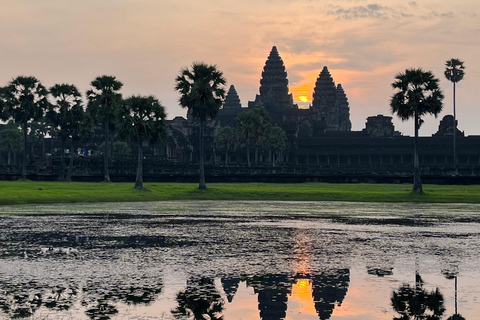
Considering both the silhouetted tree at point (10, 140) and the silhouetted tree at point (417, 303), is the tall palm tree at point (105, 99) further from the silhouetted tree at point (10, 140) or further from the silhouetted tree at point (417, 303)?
the silhouetted tree at point (417, 303)

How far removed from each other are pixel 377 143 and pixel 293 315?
132 meters

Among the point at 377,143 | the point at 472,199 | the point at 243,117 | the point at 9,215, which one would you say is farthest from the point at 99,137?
the point at 9,215

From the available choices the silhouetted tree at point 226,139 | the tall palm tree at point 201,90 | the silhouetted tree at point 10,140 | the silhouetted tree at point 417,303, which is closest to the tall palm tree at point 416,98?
the tall palm tree at point 201,90

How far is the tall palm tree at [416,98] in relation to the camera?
229 ft

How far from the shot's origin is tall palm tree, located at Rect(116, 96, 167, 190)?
7525 centimetres

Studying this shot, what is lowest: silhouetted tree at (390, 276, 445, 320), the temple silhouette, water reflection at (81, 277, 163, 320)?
silhouetted tree at (390, 276, 445, 320)

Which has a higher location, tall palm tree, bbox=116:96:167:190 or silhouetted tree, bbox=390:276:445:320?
tall palm tree, bbox=116:96:167:190

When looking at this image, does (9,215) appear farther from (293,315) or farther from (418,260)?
(293,315)

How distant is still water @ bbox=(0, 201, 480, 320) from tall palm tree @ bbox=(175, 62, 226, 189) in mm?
43225

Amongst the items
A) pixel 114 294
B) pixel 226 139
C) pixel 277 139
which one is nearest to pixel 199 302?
pixel 114 294

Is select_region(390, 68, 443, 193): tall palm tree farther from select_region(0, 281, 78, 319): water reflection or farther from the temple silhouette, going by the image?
select_region(0, 281, 78, 319): water reflection

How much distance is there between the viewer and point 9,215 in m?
39.3

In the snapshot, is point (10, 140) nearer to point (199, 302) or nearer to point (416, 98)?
point (416, 98)

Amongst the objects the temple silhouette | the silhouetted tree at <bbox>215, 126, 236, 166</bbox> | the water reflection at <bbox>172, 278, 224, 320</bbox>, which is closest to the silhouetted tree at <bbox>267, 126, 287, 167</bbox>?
the temple silhouette
